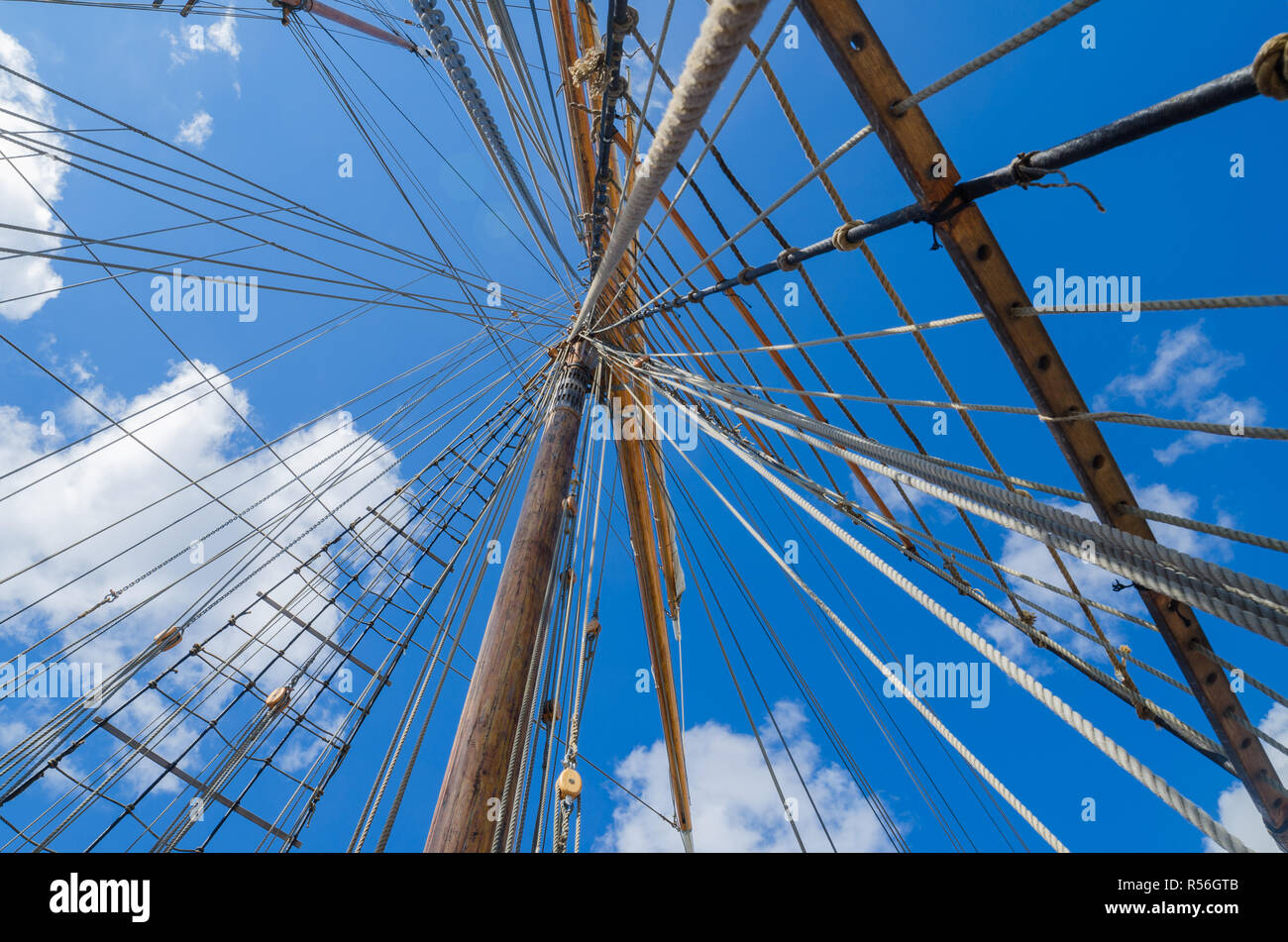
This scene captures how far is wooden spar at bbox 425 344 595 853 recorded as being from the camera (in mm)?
2412

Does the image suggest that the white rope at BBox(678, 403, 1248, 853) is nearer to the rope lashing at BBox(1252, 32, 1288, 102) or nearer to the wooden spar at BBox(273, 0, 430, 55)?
the rope lashing at BBox(1252, 32, 1288, 102)

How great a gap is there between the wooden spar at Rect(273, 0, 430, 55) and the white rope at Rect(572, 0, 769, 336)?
6799 mm

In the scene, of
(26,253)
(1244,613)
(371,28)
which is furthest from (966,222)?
(371,28)

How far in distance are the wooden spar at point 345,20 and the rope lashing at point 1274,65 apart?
8.58m

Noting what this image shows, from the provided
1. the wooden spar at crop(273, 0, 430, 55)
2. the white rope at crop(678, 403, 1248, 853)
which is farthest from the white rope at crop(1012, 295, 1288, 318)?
the wooden spar at crop(273, 0, 430, 55)

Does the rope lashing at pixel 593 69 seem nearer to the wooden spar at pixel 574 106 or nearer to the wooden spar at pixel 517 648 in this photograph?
the wooden spar at pixel 574 106

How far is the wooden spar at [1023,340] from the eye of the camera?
6.33ft

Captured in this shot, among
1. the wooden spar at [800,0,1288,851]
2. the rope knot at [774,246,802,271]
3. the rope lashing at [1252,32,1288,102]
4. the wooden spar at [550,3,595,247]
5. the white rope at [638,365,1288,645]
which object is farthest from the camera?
the wooden spar at [550,3,595,247]

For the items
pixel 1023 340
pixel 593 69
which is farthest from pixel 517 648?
pixel 593 69

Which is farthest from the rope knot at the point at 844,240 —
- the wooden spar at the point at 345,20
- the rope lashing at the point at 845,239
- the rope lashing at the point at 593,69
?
the wooden spar at the point at 345,20

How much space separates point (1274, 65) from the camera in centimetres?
110
